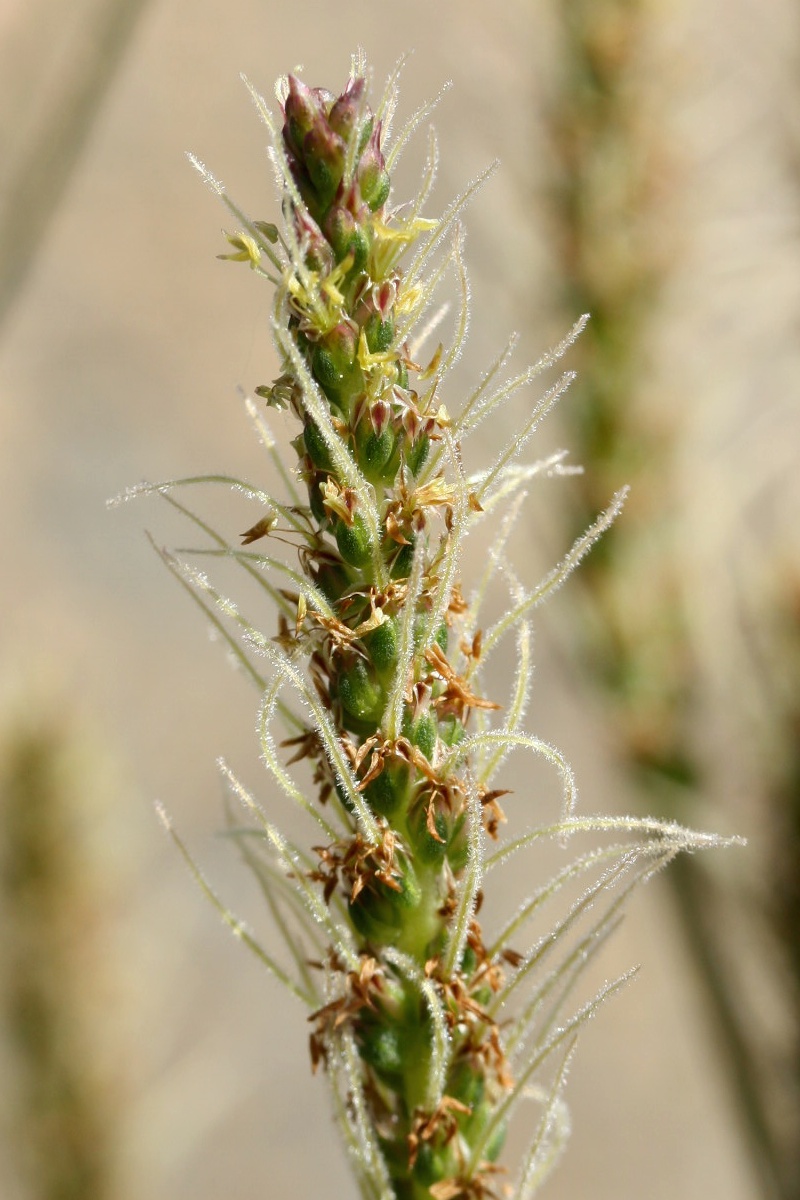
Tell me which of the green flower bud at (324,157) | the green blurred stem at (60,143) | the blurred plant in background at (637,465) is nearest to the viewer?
the green flower bud at (324,157)

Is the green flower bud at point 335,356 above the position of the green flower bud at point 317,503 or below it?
above

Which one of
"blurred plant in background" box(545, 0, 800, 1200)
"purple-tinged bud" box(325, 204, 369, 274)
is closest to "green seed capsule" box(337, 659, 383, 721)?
"purple-tinged bud" box(325, 204, 369, 274)

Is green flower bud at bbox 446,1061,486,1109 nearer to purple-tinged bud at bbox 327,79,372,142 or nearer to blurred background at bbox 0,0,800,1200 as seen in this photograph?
purple-tinged bud at bbox 327,79,372,142

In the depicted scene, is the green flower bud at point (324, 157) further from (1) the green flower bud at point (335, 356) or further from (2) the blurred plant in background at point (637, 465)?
(2) the blurred plant in background at point (637, 465)

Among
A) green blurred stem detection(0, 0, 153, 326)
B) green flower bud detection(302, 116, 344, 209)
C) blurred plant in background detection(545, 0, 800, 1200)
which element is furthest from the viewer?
blurred plant in background detection(545, 0, 800, 1200)

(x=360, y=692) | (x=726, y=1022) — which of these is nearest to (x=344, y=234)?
(x=360, y=692)

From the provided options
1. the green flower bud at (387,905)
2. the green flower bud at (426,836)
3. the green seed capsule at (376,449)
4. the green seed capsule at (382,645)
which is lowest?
the green flower bud at (387,905)

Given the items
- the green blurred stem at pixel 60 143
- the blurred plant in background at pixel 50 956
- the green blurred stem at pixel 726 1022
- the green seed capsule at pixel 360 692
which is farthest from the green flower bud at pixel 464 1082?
the blurred plant in background at pixel 50 956
